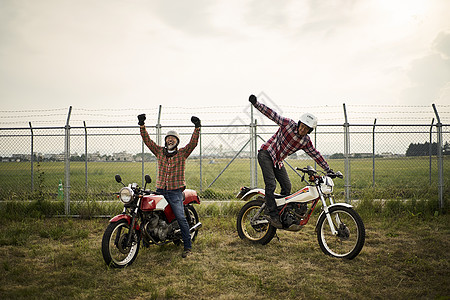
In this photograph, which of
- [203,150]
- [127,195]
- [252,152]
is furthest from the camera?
[203,150]

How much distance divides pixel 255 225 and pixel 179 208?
150 centimetres

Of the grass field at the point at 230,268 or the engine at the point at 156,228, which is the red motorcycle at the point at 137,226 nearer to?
the engine at the point at 156,228

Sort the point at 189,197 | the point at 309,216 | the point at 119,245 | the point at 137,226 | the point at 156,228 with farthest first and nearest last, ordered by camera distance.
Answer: the point at 189,197
the point at 309,216
the point at 156,228
the point at 137,226
the point at 119,245

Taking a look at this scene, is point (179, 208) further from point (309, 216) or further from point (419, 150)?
point (419, 150)

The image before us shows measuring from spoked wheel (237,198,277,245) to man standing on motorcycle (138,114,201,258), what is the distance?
1220mm

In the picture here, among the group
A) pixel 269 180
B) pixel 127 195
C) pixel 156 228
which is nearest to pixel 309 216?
pixel 269 180

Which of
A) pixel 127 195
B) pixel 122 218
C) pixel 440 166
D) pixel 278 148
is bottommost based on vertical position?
pixel 122 218

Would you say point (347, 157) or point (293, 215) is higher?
point (347, 157)

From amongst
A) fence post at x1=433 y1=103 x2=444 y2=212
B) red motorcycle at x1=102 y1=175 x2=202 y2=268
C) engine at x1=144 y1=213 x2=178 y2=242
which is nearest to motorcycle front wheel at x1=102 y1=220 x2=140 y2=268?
red motorcycle at x1=102 y1=175 x2=202 y2=268

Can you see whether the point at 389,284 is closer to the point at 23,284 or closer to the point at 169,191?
the point at 169,191

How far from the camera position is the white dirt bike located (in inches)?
199

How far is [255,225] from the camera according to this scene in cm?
592

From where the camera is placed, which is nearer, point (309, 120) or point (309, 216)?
point (309, 120)

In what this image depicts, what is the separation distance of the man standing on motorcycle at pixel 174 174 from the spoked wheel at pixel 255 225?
1.22 meters
